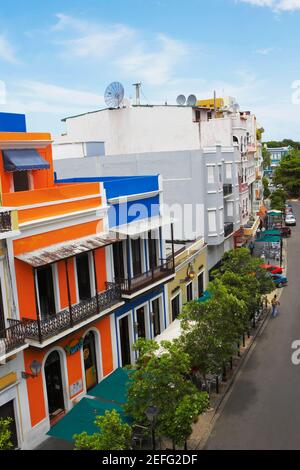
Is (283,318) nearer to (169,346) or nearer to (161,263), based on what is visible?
(161,263)

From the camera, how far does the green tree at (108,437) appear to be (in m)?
11.0

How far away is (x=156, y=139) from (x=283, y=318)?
56.4ft

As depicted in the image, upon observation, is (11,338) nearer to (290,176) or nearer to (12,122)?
(12,122)

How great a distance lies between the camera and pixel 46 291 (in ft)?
53.9

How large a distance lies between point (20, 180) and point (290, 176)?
86.2 m

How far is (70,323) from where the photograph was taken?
1594 centimetres

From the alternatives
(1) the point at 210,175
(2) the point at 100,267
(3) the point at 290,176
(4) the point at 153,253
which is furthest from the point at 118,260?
(3) the point at 290,176

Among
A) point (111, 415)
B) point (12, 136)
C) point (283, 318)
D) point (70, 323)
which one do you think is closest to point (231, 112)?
point (283, 318)

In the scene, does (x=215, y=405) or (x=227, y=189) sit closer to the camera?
(x=215, y=405)

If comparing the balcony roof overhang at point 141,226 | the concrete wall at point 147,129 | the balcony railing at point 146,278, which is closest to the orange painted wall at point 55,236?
the balcony roof overhang at point 141,226

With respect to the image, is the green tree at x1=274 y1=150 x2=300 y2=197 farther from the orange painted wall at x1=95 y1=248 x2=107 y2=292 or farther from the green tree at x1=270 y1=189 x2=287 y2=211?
the orange painted wall at x1=95 y1=248 x2=107 y2=292

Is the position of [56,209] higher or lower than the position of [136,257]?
higher

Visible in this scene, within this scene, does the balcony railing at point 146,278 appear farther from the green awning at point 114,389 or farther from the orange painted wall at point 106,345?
the green awning at point 114,389

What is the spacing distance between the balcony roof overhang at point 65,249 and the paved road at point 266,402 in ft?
26.7
